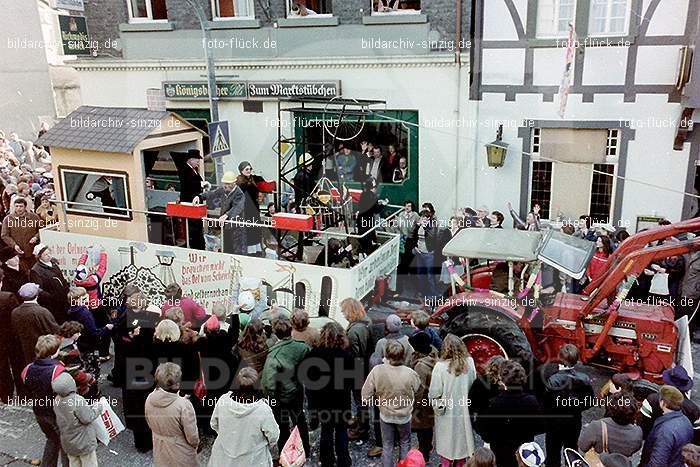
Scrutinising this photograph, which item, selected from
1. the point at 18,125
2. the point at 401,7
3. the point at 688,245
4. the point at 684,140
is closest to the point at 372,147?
the point at 401,7

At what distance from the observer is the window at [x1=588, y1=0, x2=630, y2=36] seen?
1097cm

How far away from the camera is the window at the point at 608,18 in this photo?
11.0 meters

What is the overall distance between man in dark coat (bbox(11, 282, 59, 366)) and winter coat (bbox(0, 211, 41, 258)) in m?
3.92

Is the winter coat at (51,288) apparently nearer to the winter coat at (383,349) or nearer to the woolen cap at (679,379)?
the winter coat at (383,349)

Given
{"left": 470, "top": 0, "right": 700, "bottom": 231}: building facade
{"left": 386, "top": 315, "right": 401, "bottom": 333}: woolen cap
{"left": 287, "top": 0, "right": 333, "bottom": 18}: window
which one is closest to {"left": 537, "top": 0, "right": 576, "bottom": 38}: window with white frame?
{"left": 470, "top": 0, "right": 700, "bottom": 231}: building facade

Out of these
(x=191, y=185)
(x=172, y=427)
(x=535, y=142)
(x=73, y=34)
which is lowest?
(x=172, y=427)

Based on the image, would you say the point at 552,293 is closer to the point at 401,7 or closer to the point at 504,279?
the point at 504,279

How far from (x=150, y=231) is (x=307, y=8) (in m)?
6.24

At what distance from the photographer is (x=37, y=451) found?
259 inches

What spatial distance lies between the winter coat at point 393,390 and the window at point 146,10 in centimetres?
1177

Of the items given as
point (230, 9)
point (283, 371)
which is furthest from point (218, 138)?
point (283, 371)

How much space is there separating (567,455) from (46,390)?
4.38 m

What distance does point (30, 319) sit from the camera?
6539 millimetres

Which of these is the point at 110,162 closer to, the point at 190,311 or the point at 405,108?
the point at 190,311
